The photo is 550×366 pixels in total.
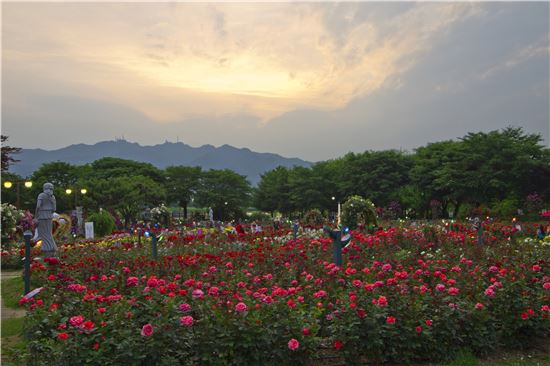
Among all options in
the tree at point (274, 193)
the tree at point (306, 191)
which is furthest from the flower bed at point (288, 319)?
the tree at point (274, 193)

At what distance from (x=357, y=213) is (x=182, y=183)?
56753 millimetres

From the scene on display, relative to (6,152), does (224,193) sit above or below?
below

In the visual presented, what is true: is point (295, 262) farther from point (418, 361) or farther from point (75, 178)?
point (75, 178)

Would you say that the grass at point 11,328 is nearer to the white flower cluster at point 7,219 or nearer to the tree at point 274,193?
the white flower cluster at point 7,219

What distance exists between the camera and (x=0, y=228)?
19.7m

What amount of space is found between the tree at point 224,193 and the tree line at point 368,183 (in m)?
0.15

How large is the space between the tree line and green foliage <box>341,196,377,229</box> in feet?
65.3

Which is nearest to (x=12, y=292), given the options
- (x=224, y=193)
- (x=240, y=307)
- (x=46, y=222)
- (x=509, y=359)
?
(x=46, y=222)

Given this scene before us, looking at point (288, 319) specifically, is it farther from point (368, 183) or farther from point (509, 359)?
point (368, 183)

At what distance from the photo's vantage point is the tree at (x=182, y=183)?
2876 inches

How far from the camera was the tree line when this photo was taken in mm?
43188

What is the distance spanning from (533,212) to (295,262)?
36253 mm

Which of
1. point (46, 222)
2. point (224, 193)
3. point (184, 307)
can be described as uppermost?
point (224, 193)

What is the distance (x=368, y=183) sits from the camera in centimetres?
5612
